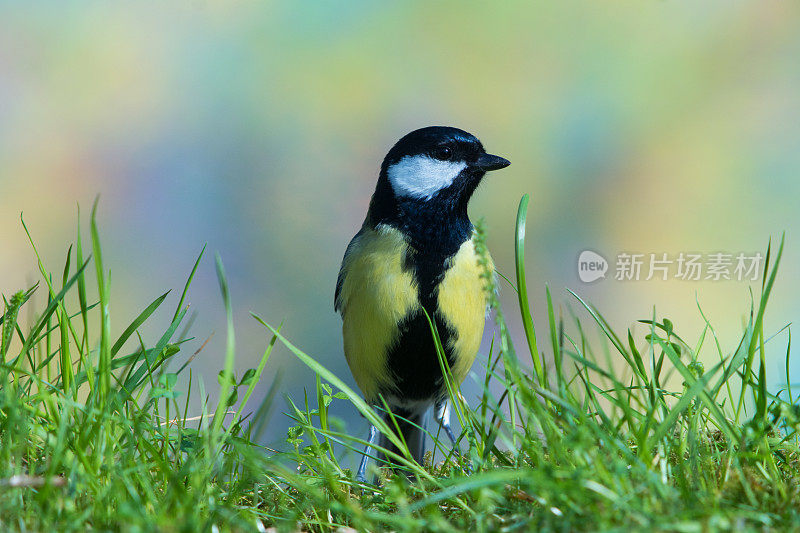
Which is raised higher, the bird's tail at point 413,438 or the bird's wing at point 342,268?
the bird's wing at point 342,268

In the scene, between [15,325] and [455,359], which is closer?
[15,325]

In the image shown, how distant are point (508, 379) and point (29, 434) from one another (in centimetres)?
68

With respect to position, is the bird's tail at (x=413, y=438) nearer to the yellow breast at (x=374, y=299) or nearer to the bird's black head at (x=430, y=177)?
the yellow breast at (x=374, y=299)

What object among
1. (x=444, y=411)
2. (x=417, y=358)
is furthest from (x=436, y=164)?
(x=444, y=411)

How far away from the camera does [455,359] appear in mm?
1558

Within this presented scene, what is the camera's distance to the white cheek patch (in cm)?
156

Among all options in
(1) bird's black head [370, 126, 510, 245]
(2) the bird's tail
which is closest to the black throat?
(1) bird's black head [370, 126, 510, 245]

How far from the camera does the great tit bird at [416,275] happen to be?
1.48 m

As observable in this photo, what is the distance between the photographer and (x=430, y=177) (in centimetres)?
157

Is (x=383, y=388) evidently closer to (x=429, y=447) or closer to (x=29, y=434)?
(x=429, y=447)

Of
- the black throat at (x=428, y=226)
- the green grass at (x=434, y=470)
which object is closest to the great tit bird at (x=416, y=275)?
the black throat at (x=428, y=226)

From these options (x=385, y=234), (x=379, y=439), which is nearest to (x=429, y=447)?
(x=379, y=439)

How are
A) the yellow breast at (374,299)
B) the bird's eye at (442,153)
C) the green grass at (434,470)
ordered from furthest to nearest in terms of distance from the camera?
the bird's eye at (442,153)
the yellow breast at (374,299)
the green grass at (434,470)

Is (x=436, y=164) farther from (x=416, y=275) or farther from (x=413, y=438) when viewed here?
(x=413, y=438)
